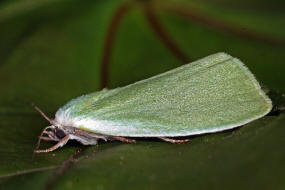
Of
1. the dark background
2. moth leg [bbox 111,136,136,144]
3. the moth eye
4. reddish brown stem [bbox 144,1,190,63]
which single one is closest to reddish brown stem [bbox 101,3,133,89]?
the dark background

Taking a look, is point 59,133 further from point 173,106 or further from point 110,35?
point 110,35

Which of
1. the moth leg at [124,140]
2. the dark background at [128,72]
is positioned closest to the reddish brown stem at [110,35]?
the dark background at [128,72]

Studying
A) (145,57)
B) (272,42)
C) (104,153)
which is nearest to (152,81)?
(104,153)

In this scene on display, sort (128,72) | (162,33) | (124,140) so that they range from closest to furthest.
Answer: (124,140) < (128,72) < (162,33)

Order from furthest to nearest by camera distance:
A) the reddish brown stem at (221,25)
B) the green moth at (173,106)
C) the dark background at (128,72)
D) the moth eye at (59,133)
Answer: the reddish brown stem at (221,25)
the moth eye at (59,133)
the green moth at (173,106)
the dark background at (128,72)

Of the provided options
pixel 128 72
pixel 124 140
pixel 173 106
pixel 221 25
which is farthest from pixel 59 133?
pixel 221 25

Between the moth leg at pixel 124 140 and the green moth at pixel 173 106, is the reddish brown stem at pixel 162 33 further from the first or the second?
the moth leg at pixel 124 140

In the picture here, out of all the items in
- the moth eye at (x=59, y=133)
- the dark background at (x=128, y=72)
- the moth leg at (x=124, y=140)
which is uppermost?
the dark background at (x=128, y=72)

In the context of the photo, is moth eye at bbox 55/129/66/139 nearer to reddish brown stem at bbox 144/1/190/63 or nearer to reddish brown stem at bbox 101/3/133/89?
reddish brown stem at bbox 101/3/133/89

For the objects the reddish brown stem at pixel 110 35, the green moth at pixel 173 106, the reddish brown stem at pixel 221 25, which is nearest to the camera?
the green moth at pixel 173 106
